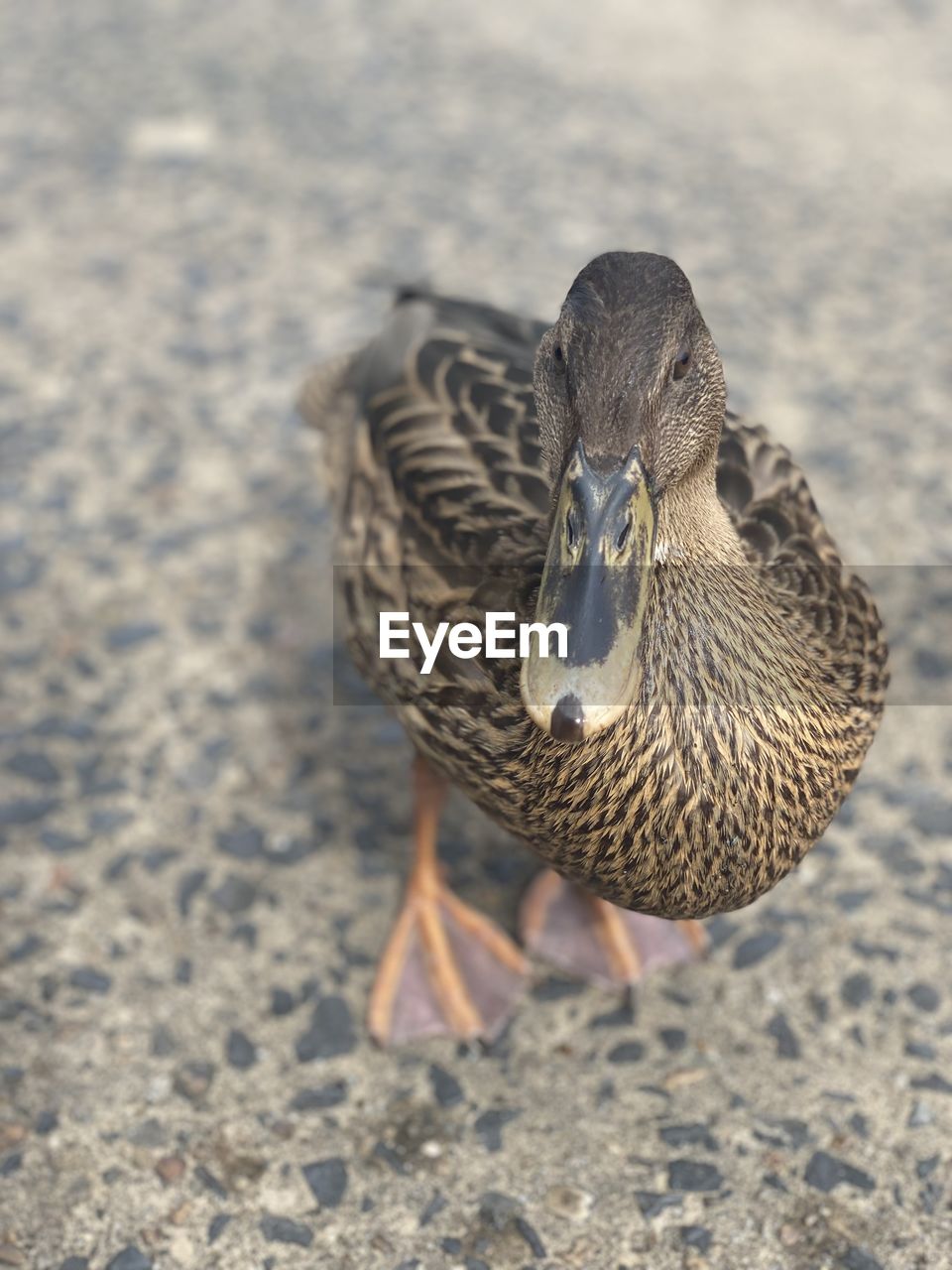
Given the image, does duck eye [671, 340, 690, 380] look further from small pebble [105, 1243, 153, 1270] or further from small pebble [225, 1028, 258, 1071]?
small pebble [105, 1243, 153, 1270]

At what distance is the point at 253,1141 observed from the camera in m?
2.76

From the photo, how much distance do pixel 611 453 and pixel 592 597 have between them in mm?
238

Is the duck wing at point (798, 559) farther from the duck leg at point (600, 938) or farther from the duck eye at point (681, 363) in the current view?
the duck leg at point (600, 938)

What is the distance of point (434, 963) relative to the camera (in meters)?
3.07

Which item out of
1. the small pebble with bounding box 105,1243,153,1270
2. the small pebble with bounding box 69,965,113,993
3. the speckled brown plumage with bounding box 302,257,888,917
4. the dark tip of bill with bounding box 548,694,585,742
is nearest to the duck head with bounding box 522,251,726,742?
the dark tip of bill with bounding box 548,694,585,742

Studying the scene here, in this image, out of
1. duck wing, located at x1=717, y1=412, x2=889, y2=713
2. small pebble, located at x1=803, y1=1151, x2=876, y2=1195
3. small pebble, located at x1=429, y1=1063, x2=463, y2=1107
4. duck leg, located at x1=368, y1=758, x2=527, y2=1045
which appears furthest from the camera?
duck leg, located at x1=368, y1=758, x2=527, y2=1045

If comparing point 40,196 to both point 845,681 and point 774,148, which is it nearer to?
point 774,148

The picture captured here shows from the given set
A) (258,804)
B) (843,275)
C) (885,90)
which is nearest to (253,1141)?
(258,804)

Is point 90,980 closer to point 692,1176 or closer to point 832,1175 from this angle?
point 692,1176

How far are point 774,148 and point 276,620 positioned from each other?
3.36m

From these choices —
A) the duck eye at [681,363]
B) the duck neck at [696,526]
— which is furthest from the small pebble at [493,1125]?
the duck eye at [681,363]

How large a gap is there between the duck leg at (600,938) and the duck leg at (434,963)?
76 millimetres

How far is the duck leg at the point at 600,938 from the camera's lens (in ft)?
10.1

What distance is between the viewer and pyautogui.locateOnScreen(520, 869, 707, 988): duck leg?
3072 mm
